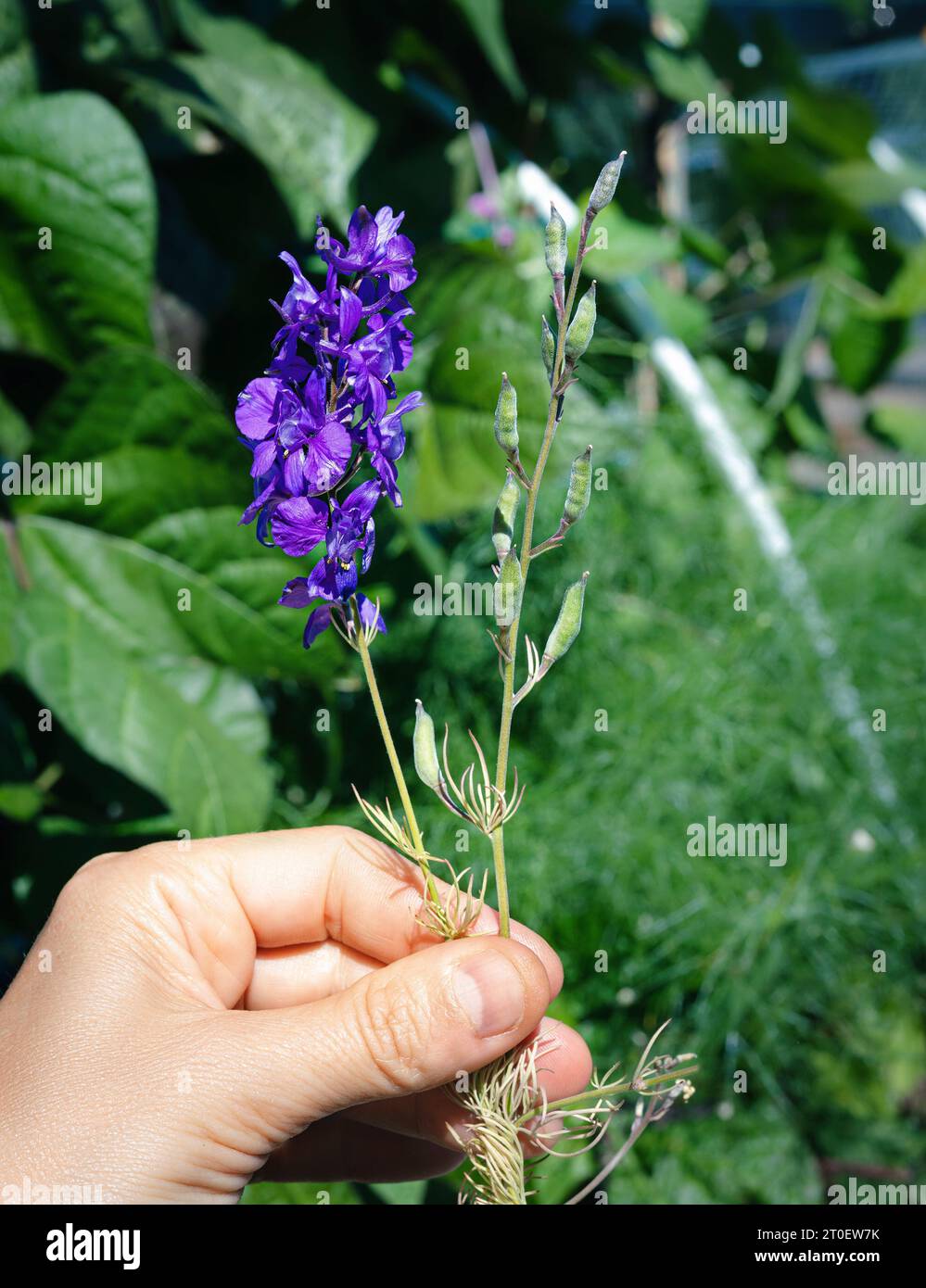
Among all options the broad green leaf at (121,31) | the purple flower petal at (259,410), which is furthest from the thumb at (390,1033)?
the broad green leaf at (121,31)

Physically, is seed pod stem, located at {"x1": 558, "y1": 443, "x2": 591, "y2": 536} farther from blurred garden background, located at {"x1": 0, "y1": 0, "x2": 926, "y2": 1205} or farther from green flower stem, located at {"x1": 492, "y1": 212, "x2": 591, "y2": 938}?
blurred garden background, located at {"x1": 0, "y1": 0, "x2": 926, "y2": 1205}

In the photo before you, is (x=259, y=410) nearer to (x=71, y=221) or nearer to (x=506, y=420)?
(x=506, y=420)

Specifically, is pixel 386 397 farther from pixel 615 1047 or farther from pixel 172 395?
pixel 615 1047

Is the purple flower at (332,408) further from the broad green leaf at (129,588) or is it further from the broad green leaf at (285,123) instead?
the broad green leaf at (285,123)

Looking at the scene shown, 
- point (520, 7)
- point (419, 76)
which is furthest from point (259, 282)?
point (520, 7)

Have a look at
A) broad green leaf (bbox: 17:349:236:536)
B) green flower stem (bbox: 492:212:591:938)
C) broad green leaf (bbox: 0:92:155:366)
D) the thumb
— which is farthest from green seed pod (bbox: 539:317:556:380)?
broad green leaf (bbox: 0:92:155:366)

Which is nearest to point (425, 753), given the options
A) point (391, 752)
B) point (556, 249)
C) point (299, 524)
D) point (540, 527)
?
point (391, 752)
